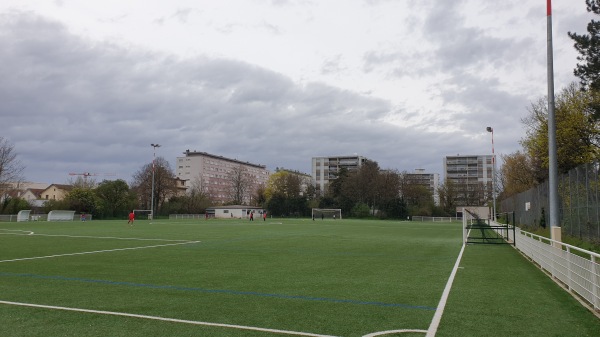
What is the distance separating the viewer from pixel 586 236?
17359mm

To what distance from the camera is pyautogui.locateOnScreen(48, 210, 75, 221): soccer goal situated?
202 feet

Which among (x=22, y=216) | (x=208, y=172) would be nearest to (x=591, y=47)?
(x=22, y=216)

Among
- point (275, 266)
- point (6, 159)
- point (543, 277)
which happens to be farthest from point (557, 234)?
point (6, 159)

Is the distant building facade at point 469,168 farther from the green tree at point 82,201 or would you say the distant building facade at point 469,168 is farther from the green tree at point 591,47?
the green tree at point 591,47

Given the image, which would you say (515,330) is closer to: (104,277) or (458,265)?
(458,265)

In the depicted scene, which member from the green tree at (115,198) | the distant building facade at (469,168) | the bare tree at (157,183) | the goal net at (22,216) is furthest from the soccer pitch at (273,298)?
the distant building facade at (469,168)

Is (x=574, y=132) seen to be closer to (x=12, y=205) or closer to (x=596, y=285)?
(x=596, y=285)

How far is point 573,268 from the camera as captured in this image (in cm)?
933

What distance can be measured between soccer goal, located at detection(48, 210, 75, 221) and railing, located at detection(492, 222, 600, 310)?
63.1 meters

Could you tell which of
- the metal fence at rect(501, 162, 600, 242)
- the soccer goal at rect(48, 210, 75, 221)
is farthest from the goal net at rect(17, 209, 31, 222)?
the metal fence at rect(501, 162, 600, 242)

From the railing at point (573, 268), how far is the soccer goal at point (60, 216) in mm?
63118

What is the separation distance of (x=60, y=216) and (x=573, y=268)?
66945 millimetres

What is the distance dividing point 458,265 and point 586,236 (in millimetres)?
7039

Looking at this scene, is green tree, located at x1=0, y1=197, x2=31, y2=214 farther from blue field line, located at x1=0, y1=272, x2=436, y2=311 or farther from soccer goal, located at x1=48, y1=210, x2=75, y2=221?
blue field line, located at x1=0, y1=272, x2=436, y2=311
